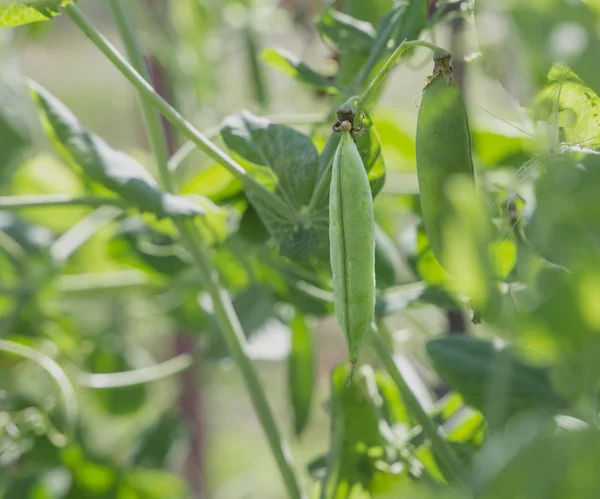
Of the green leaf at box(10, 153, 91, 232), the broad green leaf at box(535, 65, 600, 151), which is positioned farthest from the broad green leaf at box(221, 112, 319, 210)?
the green leaf at box(10, 153, 91, 232)

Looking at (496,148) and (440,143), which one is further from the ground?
(440,143)

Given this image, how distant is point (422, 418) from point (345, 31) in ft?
0.65

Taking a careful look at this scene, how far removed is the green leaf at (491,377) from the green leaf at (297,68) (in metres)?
0.14

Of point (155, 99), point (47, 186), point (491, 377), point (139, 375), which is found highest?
point (155, 99)

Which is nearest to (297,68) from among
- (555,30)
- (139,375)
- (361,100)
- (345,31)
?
(345,31)

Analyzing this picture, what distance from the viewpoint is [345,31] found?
42 cm

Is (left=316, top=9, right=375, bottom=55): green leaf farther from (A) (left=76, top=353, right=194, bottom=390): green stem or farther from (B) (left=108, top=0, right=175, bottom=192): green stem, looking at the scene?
(A) (left=76, top=353, right=194, bottom=390): green stem

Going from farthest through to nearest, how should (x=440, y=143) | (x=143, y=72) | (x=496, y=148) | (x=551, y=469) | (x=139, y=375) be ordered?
1. (x=139, y=375)
2. (x=496, y=148)
3. (x=143, y=72)
4. (x=440, y=143)
5. (x=551, y=469)

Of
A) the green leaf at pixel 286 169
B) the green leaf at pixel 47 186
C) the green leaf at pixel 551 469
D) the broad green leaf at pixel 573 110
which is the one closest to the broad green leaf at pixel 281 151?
the green leaf at pixel 286 169

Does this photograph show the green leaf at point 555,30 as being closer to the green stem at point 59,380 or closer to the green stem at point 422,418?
the green stem at point 422,418

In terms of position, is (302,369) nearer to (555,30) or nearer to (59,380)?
(59,380)

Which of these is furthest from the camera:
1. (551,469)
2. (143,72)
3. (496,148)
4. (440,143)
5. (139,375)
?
(139,375)

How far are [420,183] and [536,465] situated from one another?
134mm

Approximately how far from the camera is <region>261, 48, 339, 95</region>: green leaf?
0.41m
